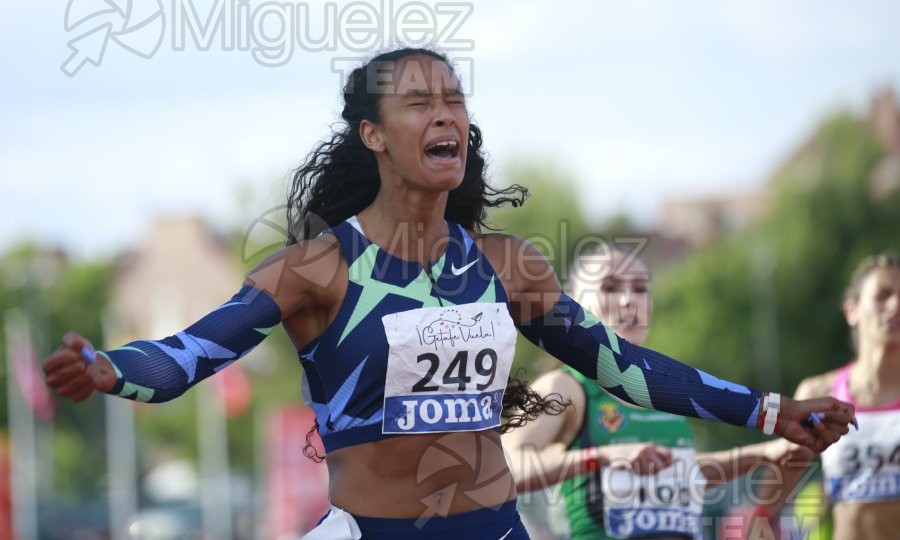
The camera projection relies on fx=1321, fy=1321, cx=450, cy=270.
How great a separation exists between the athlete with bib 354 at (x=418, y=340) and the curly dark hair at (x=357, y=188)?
0.11ft

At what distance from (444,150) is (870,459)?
3.44 m

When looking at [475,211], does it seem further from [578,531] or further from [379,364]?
[578,531]

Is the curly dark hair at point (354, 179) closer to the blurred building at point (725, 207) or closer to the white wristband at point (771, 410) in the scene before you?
the white wristband at point (771, 410)

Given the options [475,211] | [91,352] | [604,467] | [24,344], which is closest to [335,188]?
[475,211]

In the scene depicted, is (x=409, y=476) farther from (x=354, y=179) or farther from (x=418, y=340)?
(x=354, y=179)

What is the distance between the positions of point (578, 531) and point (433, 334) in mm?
2260

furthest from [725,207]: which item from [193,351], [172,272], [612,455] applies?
[193,351]

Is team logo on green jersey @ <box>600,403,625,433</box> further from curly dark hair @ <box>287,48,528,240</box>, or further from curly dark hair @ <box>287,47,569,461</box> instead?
curly dark hair @ <box>287,48,528,240</box>

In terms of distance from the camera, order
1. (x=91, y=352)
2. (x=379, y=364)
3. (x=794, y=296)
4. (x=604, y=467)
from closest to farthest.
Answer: (x=91, y=352) → (x=379, y=364) → (x=604, y=467) → (x=794, y=296)

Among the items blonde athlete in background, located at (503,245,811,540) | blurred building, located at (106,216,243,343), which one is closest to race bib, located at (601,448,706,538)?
blonde athlete in background, located at (503,245,811,540)

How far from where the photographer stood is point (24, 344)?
109 ft

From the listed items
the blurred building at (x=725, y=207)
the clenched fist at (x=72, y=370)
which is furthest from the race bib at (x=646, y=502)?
the blurred building at (x=725, y=207)

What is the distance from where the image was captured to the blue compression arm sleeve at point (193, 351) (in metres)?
3.51

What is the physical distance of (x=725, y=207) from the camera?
66875mm
